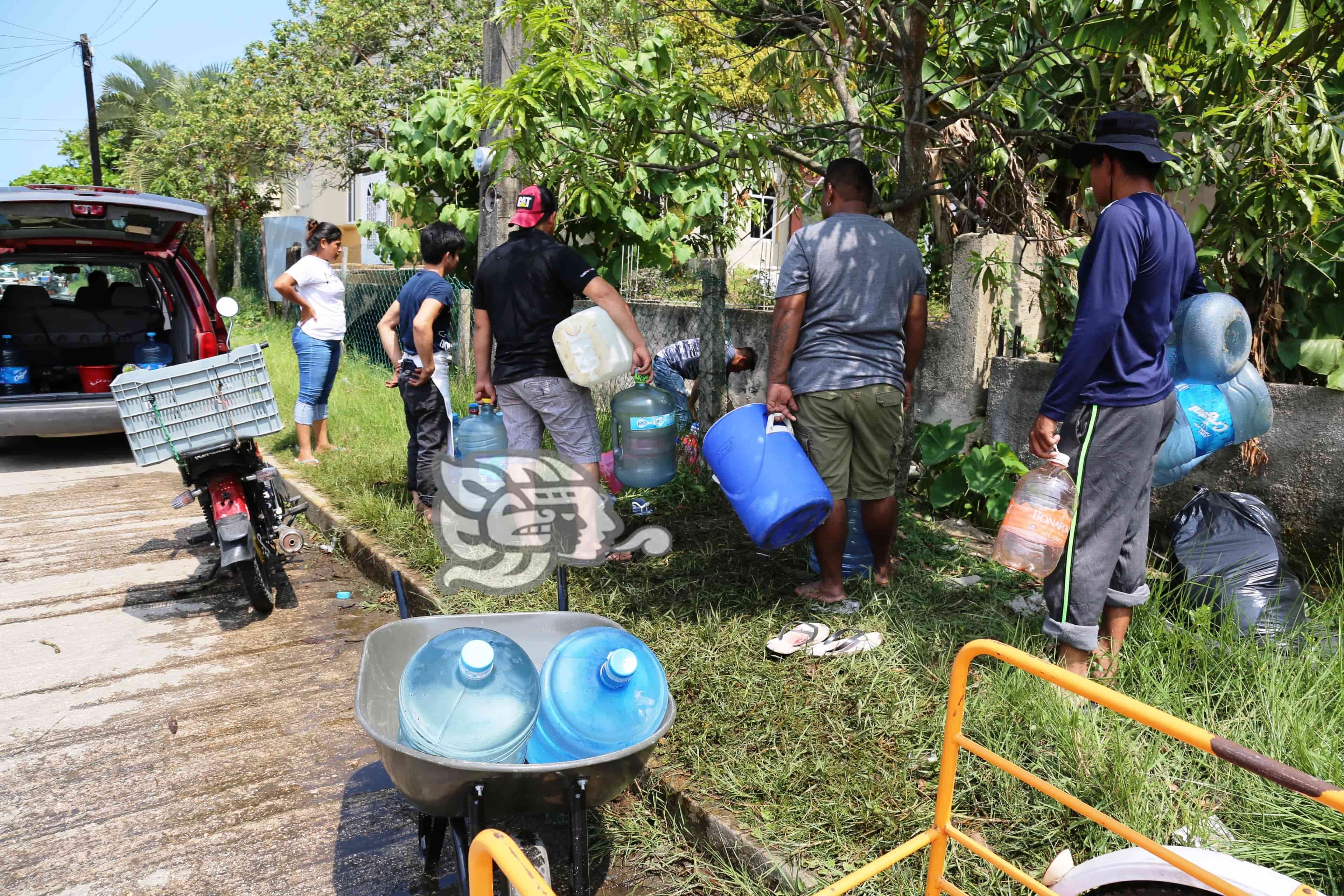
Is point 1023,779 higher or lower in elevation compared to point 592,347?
Result: lower

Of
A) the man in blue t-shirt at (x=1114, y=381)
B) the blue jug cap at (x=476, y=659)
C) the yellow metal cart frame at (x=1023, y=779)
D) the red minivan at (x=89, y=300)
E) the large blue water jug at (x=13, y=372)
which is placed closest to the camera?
the yellow metal cart frame at (x=1023, y=779)

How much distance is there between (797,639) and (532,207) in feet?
8.00

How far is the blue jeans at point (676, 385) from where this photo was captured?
6.25m

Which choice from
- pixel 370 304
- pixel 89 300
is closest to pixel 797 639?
pixel 89 300

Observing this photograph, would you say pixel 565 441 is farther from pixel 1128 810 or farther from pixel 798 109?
pixel 1128 810

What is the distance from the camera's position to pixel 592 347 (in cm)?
458

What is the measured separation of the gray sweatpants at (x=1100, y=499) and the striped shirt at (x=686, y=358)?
304 centimetres

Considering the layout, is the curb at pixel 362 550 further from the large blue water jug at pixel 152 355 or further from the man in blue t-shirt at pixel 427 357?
the large blue water jug at pixel 152 355

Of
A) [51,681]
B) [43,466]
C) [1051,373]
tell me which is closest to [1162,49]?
[1051,373]

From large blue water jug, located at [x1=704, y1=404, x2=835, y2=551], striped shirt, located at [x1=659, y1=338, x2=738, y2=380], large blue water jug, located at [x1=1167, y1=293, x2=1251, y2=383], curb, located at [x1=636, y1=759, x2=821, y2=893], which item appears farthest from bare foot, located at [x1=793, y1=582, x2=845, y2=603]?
Result: striped shirt, located at [x1=659, y1=338, x2=738, y2=380]

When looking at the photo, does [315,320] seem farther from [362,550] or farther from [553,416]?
[553,416]

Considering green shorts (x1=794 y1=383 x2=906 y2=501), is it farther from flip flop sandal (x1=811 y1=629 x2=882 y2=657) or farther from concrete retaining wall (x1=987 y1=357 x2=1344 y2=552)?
concrete retaining wall (x1=987 y1=357 x2=1344 y2=552)

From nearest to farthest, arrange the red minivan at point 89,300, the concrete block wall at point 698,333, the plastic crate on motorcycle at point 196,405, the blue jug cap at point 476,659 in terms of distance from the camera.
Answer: the blue jug cap at point 476,659
the plastic crate on motorcycle at point 196,405
the red minivan at point 89,300
the concrete block wall at point 698,333

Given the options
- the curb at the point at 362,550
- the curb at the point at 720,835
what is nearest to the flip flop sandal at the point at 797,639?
the curb at the point at 720,835
